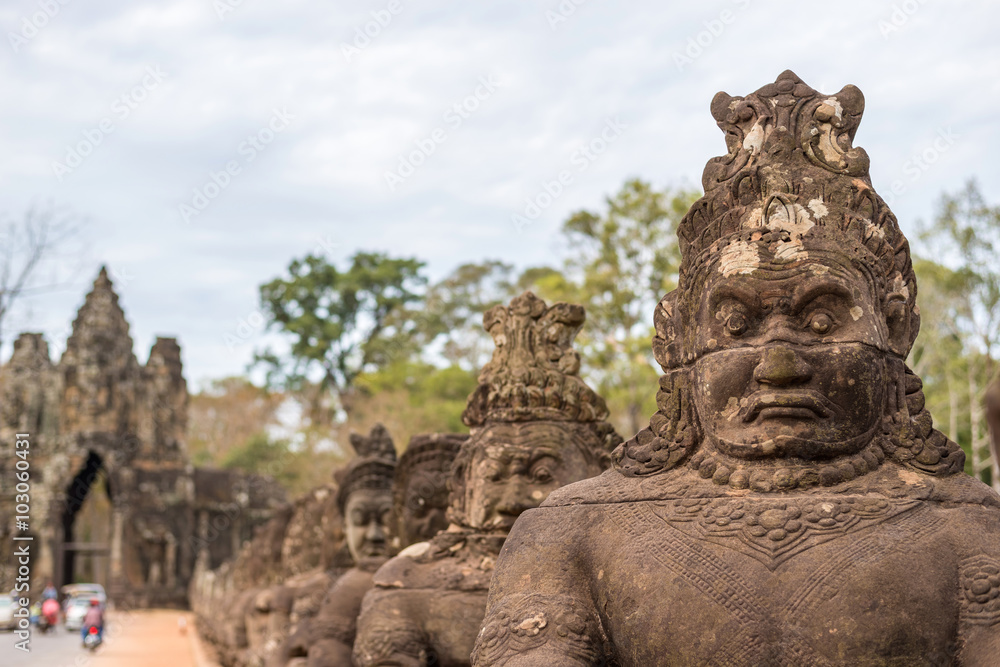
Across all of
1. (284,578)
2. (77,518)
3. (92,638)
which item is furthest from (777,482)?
(77,518)

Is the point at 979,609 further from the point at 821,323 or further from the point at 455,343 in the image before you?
the point at 455,343

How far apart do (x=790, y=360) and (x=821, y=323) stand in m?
0.18

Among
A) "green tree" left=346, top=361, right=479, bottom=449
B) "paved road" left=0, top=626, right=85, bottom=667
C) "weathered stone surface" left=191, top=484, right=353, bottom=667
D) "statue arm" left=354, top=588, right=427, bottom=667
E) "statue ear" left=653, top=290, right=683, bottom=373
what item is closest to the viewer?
"statue ear" left=653, top=290, right=683, bottom=373

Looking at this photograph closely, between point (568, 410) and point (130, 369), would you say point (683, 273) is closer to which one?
point (568, 410)

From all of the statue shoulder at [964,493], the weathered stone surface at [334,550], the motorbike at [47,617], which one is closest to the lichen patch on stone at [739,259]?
the statue shoulder at [964,493]

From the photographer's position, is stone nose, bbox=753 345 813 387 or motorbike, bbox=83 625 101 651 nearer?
stone nose, bbox=753 345 813 387

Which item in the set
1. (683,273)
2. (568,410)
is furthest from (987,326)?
(683,273)

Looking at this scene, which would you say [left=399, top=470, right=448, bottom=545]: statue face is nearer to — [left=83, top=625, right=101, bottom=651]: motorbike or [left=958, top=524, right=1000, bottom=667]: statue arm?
[left=958, top=524, right=1000, bottom=667]: statue arm

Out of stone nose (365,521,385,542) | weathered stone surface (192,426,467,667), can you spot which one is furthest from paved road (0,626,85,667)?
stone nose (365,521,385,542)

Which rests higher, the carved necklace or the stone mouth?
the stone mouth

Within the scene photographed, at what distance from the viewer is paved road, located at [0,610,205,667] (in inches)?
622

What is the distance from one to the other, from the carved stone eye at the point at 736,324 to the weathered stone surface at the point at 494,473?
2011mm

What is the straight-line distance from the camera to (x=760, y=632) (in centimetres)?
296

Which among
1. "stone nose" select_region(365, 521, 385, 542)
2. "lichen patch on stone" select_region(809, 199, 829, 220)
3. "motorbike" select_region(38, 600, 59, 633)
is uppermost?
"lichen patch on stone" select_region(809, 199, 829, 220)
